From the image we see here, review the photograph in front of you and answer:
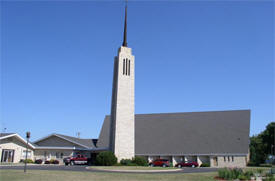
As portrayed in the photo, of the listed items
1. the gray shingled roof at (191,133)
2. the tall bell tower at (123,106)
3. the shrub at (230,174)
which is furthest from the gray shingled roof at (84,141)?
the shrub at (230,174)

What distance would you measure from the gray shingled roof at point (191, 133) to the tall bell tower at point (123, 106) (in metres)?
8.56

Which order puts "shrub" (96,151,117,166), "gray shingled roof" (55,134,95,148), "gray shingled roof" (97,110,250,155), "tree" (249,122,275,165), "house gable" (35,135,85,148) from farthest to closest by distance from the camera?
"tree" (249,122,275,165) → "gray shingled roof" (55,134,95,148) → "house gable" (35,135,85,148) → "gray shingled roof" (97,110,250,155) → "shrub" (96,151,117,166)

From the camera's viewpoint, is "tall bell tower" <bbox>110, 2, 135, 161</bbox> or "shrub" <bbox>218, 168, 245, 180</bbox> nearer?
"shrub" <bbox>218, 168, 245, 180</bbox>

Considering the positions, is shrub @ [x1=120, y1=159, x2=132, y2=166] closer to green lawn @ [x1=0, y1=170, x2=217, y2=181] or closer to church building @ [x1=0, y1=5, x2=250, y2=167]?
church building @ [x1=0, y1=5, x2=250, y2=167]

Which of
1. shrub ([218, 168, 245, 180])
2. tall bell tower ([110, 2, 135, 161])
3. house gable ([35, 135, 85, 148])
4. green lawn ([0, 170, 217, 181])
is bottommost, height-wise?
green lawn ([0, 170, 217, 181])

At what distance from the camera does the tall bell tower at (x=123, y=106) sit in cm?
3734

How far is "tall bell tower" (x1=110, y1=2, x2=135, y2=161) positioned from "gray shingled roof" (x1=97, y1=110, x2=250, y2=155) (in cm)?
856

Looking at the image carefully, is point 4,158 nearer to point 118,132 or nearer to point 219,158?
point 118,132

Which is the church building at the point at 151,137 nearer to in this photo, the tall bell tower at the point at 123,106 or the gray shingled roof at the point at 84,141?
the tall bell tower at the point at 123,106

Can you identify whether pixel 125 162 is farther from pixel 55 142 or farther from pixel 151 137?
pixel 55 142

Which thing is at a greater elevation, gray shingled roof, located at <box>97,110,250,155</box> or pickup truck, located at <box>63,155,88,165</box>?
gray shingled roof, located at <box>97,110,250,155</box>

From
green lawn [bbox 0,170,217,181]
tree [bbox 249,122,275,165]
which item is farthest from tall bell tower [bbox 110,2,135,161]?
tree [bbox 249,122,275,165]

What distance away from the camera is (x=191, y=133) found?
4725 cm

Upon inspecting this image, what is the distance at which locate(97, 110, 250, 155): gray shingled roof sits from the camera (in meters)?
43.2
